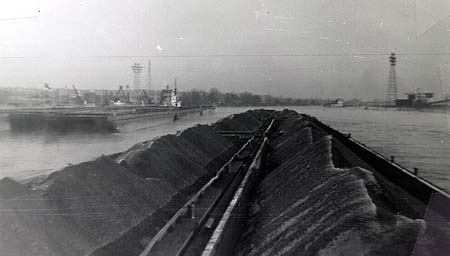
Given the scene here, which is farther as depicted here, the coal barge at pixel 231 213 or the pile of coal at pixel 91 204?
the pile of coal at pixel 91 204

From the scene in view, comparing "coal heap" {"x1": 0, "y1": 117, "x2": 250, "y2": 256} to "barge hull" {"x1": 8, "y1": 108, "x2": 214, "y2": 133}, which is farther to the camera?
"barge hull" {"x1": 8, "y1": 108, "x2": 214, "y2": 133}

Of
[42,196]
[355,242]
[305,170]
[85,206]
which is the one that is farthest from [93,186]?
[355,242]

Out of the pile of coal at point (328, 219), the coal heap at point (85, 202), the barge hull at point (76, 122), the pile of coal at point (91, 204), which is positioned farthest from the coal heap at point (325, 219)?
the barge hull at point (76, 122)

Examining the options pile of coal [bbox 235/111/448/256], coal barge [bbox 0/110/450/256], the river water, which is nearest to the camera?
pile of coal [bbox 235/111/448/256]

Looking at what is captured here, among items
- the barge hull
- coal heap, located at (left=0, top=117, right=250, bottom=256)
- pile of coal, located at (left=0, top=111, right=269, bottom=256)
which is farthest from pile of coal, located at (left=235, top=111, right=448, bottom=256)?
the barge hull

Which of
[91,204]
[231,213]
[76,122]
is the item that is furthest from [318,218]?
[76,122]

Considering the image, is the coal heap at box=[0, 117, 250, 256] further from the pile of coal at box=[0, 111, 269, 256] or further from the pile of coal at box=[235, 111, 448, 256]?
the pile of coal at box=[235, 111, 448, 256]

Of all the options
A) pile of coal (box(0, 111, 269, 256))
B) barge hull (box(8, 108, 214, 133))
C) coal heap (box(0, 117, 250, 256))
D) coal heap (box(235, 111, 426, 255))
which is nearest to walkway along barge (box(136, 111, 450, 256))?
coal heap (box(235, 111, 426, 255))

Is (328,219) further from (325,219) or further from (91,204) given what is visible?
(91,204)

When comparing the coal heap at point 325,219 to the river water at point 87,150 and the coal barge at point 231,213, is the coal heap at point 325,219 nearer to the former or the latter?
the coal barge at point 231,213

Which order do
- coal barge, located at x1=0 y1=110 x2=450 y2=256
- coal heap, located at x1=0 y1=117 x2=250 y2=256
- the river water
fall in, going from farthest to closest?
the river water → coal heap, located at x1=0 y1=117 x2=250 y2=256 → coal barge, located at x1=0 y1=110 x2=450 y2=256
